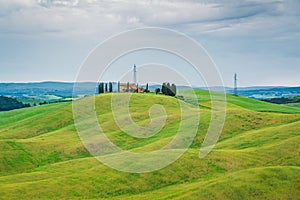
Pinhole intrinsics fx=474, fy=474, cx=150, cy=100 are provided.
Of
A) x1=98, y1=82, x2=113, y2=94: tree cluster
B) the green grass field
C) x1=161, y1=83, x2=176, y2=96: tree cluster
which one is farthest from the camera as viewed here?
x1=98, y1=82, x2=113, y2=94: tree cluster

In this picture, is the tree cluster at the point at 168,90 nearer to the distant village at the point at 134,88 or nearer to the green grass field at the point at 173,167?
the distant village at the point at 134,88

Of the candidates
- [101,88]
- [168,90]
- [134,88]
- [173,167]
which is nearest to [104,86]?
[101,88]

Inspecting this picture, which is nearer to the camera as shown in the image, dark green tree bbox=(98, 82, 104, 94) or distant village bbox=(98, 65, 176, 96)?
distant village bbox=(98, 65, 176, 96)

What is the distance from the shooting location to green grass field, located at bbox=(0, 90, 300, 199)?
182ft

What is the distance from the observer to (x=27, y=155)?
8625 centimetres

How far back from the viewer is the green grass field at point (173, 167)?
55.4 metres

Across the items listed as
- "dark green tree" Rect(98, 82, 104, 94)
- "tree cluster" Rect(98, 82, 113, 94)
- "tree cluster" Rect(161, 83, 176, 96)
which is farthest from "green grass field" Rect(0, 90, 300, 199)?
"tree cluster" Rect(98, 82, 113, 94)

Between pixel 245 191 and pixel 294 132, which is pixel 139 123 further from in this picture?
pixel 245 191

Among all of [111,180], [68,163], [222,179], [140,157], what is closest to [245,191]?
[222,179]

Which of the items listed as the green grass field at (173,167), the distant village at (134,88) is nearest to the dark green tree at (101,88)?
the distant village at (134,88)

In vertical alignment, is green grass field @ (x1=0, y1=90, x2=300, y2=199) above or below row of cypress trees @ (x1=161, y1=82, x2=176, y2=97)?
below

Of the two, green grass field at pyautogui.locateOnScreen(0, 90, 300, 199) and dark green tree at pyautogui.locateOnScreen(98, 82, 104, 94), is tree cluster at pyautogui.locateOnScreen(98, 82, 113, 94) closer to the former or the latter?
dark green tree at pyautogui.locateOnScreen(98, 82, 104, 94)

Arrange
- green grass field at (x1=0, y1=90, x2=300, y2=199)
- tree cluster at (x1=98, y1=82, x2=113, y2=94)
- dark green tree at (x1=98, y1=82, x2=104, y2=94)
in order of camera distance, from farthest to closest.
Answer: tree cluster at (x1=98, y1=82, x2=113, y2=94) < dark green tree at (x1=98, y1=82, x2=104, y2=94) < green grass field at (x1=0, y1=90, x2=300, y2=199)

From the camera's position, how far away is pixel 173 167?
6706cm
